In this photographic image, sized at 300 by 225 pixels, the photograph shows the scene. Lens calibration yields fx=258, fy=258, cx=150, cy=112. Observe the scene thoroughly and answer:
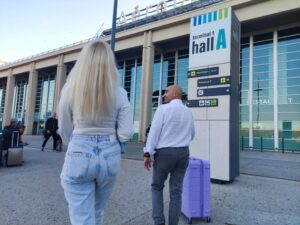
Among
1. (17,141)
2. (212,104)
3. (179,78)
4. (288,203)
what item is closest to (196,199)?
(288,203)

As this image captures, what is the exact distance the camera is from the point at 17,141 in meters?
8.48

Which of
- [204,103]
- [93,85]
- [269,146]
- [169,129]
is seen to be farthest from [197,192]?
[269,146]

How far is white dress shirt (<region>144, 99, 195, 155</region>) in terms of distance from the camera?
3213mm

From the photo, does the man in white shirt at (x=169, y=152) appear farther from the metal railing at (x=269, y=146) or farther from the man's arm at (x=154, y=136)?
the metal railing at (x=269, y=146)

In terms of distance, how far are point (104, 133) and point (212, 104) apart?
5051 mm

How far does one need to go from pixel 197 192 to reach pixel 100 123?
2.46m

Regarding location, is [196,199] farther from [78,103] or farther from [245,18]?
[245,18]

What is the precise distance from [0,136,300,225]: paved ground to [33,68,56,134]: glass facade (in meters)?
28.7

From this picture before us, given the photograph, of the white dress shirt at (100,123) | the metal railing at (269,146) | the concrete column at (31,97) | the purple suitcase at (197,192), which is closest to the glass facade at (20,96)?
the concrete column at (31,97)

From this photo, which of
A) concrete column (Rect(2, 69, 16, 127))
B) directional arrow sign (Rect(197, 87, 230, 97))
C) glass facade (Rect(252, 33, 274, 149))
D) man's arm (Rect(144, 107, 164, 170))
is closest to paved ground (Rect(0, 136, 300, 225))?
man's arm (Rect(144, 107, 164, 170))

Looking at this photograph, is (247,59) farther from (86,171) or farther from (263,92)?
(86,171)

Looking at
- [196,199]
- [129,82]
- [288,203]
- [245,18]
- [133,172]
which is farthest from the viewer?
[129,82]

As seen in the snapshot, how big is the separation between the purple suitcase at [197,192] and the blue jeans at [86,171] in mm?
2164

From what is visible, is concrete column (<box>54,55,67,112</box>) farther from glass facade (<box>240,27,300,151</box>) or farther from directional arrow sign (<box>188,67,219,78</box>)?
directional arrow sign (<box>188,67,219,78</box>)
